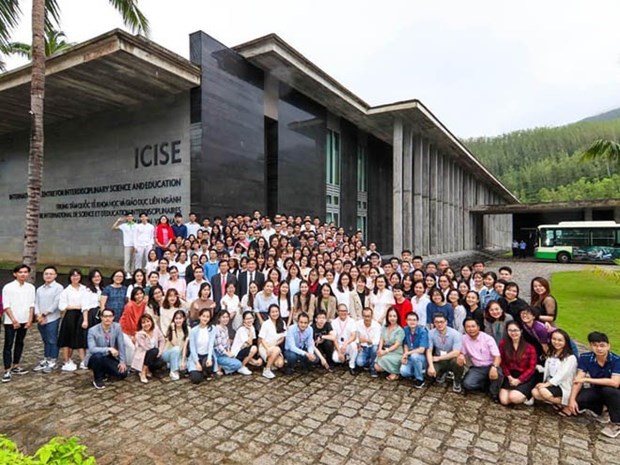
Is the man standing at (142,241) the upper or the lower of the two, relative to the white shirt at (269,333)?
upper

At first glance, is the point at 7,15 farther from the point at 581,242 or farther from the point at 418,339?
the point at 581,242

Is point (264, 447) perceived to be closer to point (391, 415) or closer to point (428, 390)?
point (391, 415)

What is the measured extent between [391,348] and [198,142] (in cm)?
873

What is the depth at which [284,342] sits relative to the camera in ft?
18.7

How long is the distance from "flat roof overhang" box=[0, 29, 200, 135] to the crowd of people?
599cm

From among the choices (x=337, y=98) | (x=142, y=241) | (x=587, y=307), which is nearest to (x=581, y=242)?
(x=587, y=307)

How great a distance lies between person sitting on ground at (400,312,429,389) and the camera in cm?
509

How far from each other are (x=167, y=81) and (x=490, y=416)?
36.7ft

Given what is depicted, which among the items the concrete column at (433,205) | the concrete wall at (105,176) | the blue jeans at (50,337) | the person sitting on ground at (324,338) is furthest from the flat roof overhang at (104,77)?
the concrete column at (433,205)

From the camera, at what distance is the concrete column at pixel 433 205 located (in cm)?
2033

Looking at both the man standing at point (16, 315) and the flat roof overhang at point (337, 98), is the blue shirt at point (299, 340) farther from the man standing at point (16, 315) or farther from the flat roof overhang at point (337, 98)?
the flat roof overhang at point (337, 98)

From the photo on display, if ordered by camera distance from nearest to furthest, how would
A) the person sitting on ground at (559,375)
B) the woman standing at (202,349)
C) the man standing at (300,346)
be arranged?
the person sitting on ground at (559,375), the woman standing at (202,349), the man standing at (300,346)

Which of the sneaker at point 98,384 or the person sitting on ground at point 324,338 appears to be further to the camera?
the person sitting on ground at point 324,338

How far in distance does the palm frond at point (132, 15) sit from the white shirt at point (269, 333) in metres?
8.91
